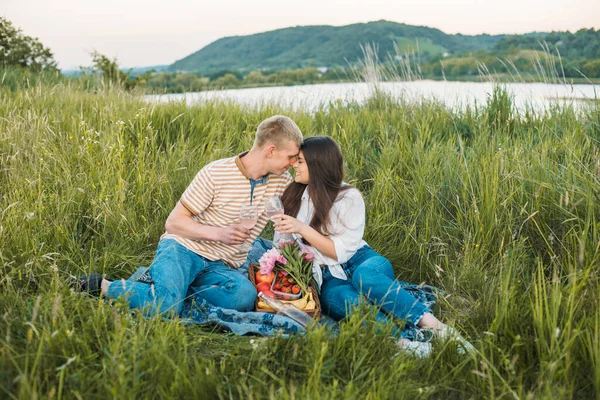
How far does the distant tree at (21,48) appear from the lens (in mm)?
13039

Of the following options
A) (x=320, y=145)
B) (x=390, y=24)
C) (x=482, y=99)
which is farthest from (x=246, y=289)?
(x=390, y=24)

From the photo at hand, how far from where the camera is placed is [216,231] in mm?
3676

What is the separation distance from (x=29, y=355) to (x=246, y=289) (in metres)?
1.51

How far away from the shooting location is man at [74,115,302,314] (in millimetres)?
3504

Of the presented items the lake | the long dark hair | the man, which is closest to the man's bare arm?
the man

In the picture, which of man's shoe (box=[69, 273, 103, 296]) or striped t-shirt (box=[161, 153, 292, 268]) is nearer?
man's shoe (box=[69, 273, 103, 296])

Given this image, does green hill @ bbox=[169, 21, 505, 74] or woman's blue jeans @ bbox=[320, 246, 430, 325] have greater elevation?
green hill @ bbox=[169, 21, 505, 74]

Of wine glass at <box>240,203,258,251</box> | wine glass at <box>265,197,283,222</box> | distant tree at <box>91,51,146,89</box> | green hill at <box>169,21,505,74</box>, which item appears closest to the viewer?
wine glass at <box>265,197,283,222</box>

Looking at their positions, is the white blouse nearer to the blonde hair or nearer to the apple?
the apple

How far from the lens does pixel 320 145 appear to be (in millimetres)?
3627

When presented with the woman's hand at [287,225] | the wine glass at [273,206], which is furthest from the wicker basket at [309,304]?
the wine glass at [273,206]

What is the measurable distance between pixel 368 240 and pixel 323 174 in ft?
3.05

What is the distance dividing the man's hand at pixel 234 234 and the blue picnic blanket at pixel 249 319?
0.42m

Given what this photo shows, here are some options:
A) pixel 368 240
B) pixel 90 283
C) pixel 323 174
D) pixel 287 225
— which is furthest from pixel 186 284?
pixel 368 240
